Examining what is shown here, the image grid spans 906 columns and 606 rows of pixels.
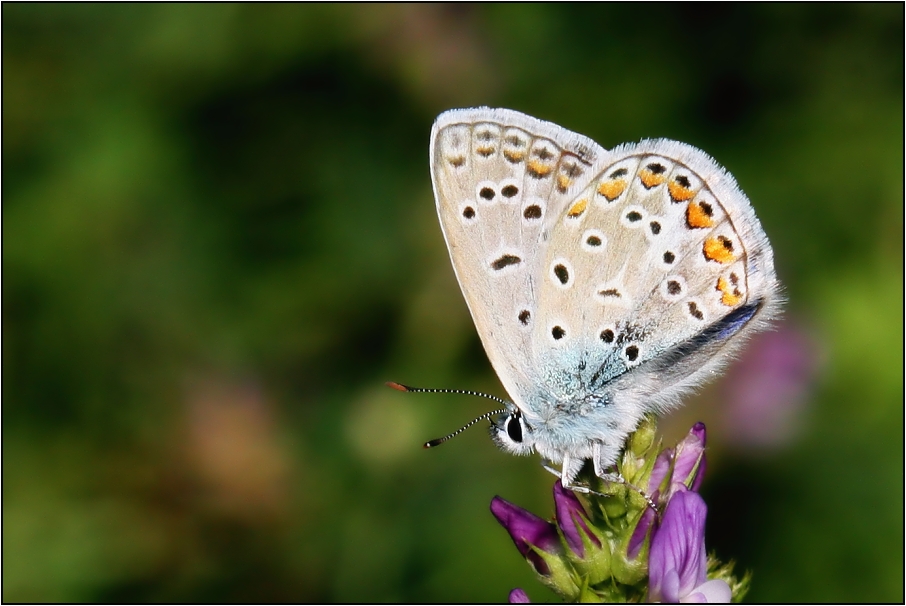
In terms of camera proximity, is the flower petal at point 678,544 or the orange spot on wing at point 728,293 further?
the orange spot on wing at point 728,293

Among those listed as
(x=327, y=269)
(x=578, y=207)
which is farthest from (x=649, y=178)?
(x=327, y=269)

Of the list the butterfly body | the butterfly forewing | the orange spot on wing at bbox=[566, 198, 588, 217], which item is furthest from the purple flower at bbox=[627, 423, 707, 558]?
the orange spot on wing at bbox=[566, 198, 588, 217]

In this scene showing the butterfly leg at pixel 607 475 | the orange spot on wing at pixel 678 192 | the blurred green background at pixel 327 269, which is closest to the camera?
the butterfly leg at pixel 607 475

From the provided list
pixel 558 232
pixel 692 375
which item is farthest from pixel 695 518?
pixel 558 232

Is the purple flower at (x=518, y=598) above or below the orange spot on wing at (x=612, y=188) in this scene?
below

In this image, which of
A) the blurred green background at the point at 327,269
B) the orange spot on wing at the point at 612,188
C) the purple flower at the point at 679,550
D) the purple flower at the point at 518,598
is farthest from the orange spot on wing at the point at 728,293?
the blurred green background at the point at 327,269

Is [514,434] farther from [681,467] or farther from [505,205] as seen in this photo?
[505,205]

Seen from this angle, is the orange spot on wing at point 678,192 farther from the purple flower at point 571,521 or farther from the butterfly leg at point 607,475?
the purple flower at point 571,521
